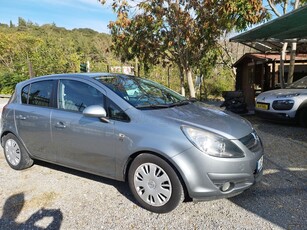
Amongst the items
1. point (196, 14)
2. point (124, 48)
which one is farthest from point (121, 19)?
point (196, 14)

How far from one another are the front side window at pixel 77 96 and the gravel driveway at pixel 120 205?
112 centimetres

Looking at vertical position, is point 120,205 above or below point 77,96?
below

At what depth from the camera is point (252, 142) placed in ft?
11.1

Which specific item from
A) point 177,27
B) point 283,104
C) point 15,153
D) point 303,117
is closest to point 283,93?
point 283,104

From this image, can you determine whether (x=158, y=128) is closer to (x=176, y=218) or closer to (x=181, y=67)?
(x=176, y=218)

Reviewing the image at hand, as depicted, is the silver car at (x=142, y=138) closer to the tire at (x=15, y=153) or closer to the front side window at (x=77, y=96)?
the front side window at (x=77, y=96)

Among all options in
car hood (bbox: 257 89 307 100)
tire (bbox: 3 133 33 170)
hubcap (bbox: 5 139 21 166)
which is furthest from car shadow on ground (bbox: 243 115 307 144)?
hubcap (bbox: 5 139 21 166)

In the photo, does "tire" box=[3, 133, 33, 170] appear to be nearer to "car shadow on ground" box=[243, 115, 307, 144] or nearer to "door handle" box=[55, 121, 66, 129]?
"door handle" box=[55, 121, 66, 129]

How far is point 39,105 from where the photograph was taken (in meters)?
4.36

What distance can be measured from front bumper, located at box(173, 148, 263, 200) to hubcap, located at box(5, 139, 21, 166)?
2942 mm

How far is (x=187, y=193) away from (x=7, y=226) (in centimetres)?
195

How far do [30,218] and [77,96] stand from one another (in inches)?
63.2

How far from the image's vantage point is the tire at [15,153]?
466 centimetres

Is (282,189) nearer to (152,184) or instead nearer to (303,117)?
(152,184)
